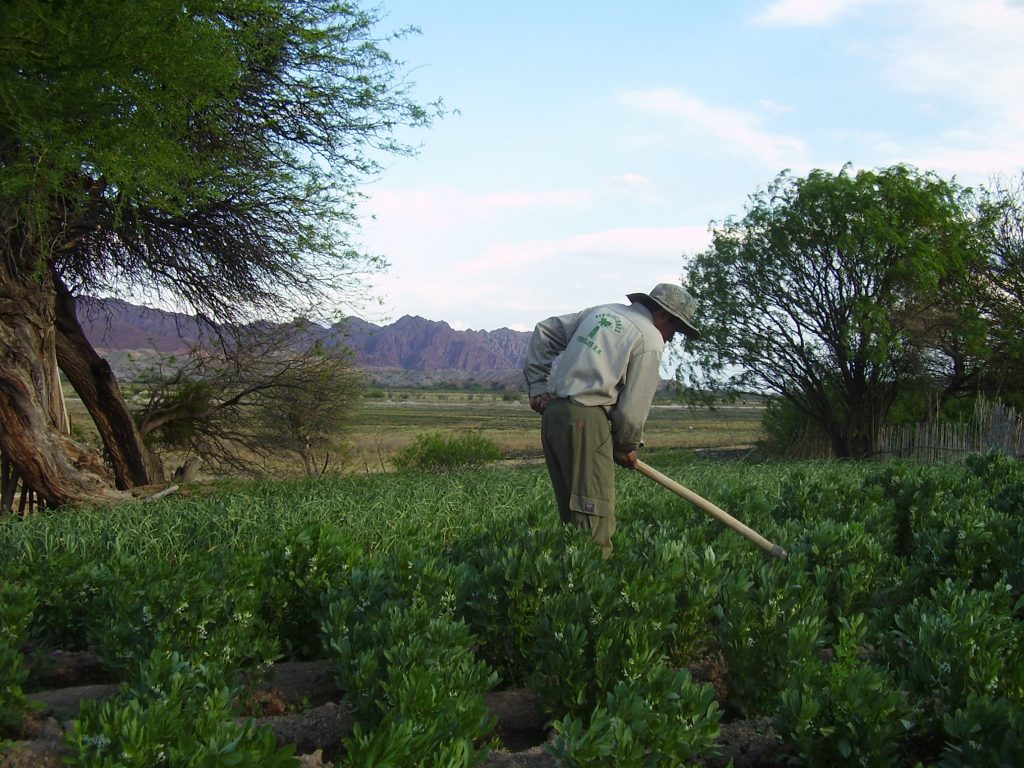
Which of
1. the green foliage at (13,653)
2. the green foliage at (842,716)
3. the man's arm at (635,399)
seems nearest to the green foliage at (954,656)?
the green foliage at (842,716)

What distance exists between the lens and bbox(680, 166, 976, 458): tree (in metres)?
19.4

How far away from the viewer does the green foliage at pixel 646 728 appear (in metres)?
2.77

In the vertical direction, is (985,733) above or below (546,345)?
below

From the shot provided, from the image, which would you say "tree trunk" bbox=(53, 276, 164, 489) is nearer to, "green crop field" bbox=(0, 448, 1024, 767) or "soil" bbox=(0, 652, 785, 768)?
"green crop field" bbox=(0, 448, 1024, 767)

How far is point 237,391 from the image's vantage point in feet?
48.8

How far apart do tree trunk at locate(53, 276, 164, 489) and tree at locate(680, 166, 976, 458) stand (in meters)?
14.2

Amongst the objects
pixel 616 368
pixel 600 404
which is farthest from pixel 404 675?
pixel 616 368

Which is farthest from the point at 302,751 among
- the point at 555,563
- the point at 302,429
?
the point at 302,429

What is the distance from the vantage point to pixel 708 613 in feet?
15.1

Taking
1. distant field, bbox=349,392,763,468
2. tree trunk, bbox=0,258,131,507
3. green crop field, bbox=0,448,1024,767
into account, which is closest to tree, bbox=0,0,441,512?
tree trunk, bbox=0,258,131,507

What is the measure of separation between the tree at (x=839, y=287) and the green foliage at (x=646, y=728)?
1746 centimetres

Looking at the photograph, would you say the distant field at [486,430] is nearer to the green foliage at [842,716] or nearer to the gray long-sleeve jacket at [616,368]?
the gray long-sleeve jacket at [616,368]

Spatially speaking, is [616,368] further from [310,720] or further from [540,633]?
[310,720]

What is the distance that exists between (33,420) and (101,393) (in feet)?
8.24
